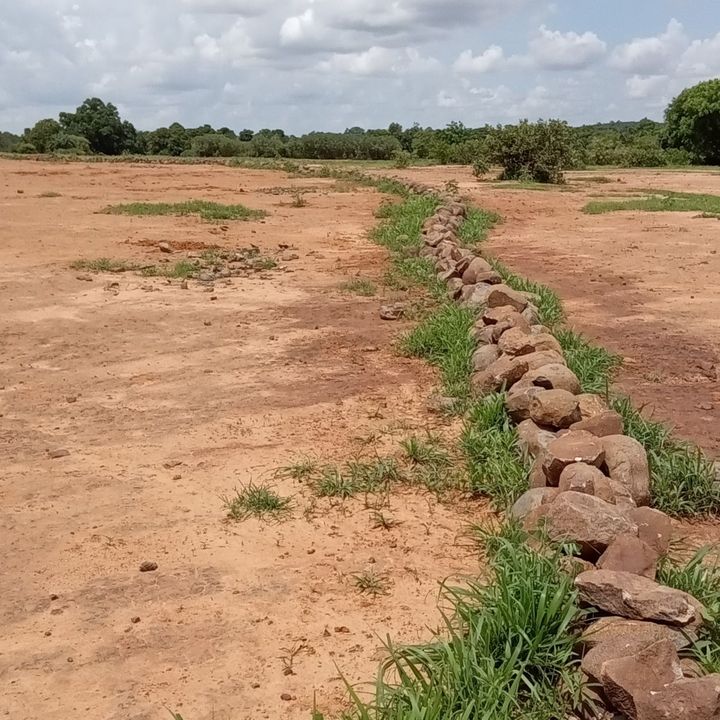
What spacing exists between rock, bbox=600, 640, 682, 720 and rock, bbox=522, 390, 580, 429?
1.81m

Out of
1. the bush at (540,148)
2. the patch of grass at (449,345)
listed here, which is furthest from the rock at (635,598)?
the bush at (540,148)

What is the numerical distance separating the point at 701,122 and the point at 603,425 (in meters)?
39.9

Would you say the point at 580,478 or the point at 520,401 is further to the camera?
the point at 520,401

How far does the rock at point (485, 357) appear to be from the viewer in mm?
5289

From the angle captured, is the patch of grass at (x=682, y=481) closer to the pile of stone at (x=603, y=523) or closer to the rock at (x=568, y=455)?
the pile of stone at (x=603, y=523)

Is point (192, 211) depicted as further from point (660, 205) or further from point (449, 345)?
point (449, 345)

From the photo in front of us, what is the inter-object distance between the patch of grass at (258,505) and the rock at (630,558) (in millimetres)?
1468

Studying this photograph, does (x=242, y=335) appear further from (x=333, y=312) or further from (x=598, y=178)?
(x=598, y=178)

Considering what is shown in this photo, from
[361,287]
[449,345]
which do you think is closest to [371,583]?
[449,345]

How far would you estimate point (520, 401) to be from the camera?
437 cm

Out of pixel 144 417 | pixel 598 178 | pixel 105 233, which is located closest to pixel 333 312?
pixel 144 417

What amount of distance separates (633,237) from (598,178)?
43.3ft

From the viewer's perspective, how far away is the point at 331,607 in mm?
3068

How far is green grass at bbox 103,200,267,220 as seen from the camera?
47.4 feet
